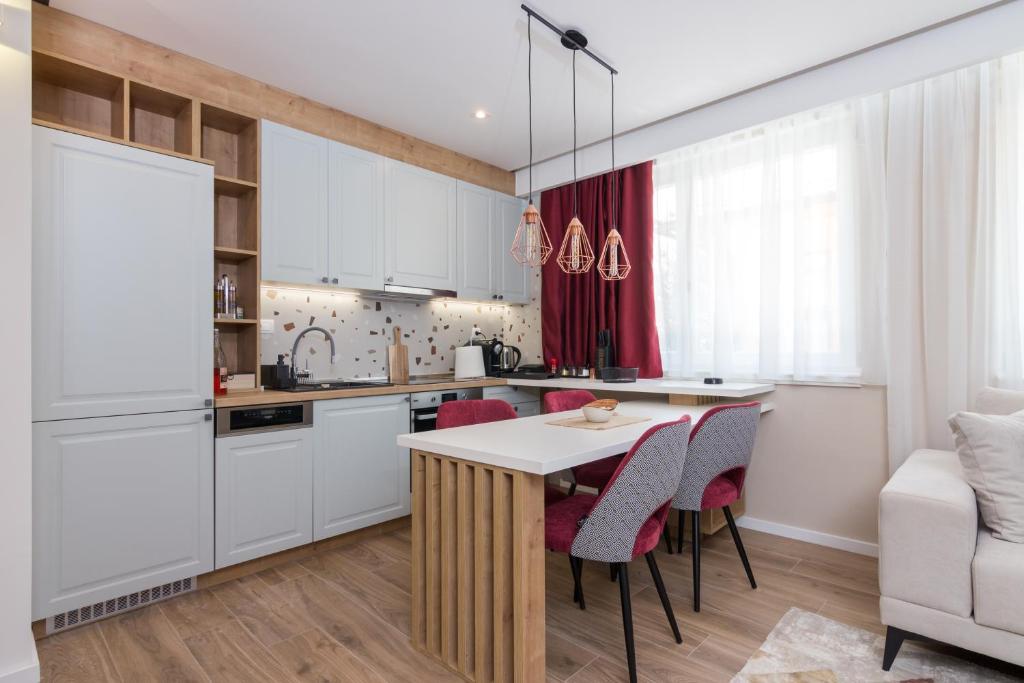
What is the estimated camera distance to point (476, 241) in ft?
13.6

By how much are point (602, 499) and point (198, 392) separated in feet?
6.40

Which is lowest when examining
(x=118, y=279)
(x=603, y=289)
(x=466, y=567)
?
(x=466, y=567)

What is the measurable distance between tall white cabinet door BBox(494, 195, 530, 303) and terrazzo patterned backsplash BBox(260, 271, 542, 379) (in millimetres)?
149

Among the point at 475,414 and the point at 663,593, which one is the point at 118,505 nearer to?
the point at 475,414

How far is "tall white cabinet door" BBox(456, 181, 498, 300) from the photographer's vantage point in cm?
403

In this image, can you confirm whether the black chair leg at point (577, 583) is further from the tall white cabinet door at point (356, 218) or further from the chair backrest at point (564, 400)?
the tall white cabinet door at point (356, 218)

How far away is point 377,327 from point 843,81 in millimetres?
3174

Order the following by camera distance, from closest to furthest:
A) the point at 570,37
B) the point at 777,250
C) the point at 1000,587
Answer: the point at 1000,587 < the point at 570,37 < the point at 777,250

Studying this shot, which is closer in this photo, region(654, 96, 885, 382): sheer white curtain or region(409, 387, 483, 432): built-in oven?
region(654, 96, 885, 382): sheer white curtain

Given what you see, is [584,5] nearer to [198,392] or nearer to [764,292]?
[764,292]

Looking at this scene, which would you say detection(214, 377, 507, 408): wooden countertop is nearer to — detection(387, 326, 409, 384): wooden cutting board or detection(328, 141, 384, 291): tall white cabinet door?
detection(387, 326, 409, 384): wooden cutting board

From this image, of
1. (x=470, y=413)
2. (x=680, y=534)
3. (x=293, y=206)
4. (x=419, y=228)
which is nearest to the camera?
(x=470, y=413)


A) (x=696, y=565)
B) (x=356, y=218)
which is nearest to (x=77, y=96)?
(x=356, y=218)

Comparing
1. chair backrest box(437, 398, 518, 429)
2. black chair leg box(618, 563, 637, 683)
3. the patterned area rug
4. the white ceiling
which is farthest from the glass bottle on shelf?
the patterned area rug
